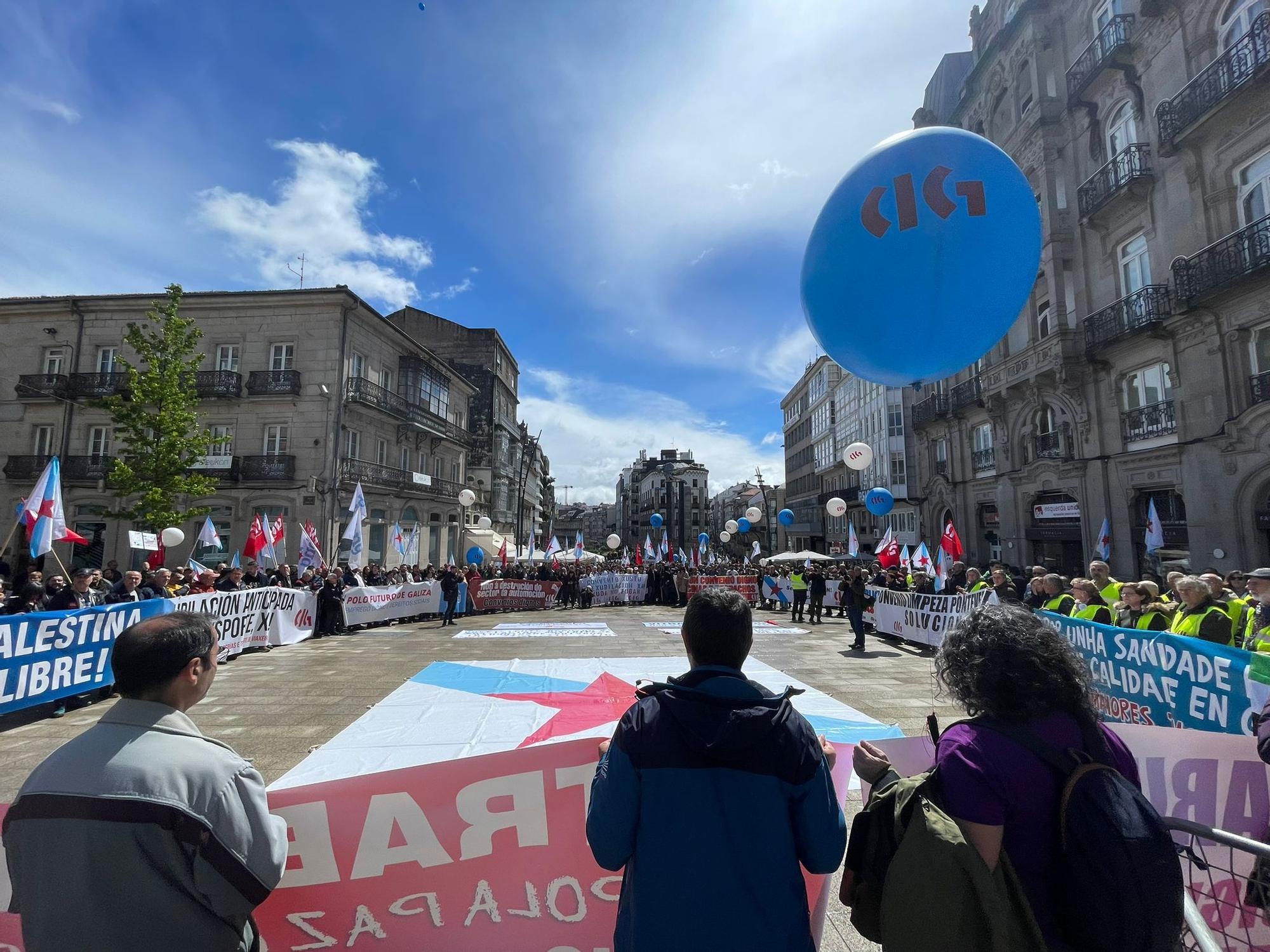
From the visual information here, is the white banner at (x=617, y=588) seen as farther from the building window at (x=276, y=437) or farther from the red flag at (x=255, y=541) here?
the building window at (x=276, y=437)

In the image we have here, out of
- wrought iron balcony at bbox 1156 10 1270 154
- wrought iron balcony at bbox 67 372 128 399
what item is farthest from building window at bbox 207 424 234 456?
wrought iron balcony at bbox 1156 10 1270 154

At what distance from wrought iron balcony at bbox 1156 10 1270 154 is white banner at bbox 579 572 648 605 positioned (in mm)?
21307

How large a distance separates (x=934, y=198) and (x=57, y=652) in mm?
10694

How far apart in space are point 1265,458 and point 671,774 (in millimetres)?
17666

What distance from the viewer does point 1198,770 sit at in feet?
10.4

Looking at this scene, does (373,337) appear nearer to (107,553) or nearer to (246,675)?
(107,553)

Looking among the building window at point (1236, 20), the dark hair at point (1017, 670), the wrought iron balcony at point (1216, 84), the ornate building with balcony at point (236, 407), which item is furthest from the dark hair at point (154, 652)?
the ornate building with balcony at point (236, 407)

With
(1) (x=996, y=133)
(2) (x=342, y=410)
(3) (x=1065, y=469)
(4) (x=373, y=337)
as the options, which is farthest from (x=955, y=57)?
(2) (x=342, y=410)

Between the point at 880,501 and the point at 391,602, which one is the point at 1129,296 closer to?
the point at 880,501

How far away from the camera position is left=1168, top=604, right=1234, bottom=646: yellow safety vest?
560cm

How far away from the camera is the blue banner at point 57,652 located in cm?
693

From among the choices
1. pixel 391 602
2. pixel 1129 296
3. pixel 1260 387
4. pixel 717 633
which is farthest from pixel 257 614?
pixel 1129 296

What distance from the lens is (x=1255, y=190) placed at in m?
13.9

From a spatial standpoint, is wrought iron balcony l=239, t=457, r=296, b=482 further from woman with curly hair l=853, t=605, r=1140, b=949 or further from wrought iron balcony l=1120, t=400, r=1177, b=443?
wrought iron balcony l=1120, t=400, r=1177, b=443
